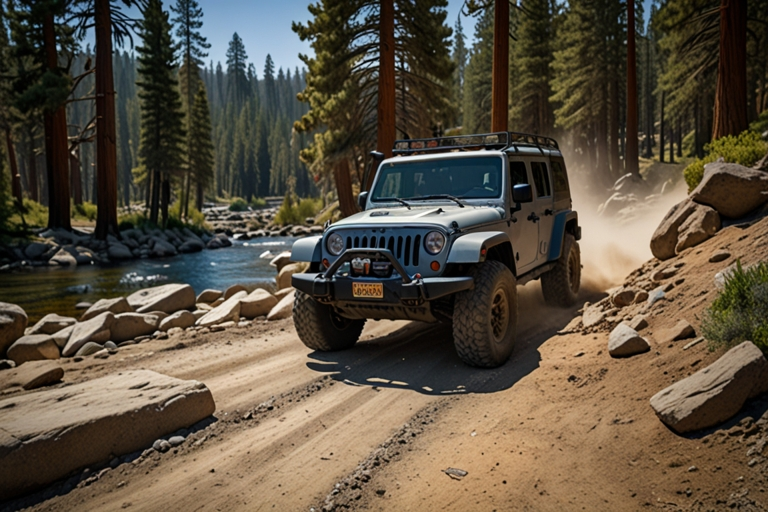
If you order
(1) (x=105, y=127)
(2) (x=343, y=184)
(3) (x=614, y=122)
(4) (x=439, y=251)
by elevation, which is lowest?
(4) (x=439, y=251)

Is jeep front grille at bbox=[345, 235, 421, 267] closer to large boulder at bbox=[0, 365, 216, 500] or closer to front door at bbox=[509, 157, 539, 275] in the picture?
front door at bbox=[509, 157, 539, 275]

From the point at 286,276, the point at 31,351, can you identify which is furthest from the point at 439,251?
the point at 286,276

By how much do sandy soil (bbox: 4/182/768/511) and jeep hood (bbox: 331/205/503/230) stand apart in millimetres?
1600

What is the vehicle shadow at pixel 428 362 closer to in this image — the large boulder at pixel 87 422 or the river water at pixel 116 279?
the large boulder at pixel 87 422

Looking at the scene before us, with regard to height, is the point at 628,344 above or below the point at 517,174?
below

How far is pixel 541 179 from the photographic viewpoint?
8867 millimetres

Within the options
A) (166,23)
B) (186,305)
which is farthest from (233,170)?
(186,305)

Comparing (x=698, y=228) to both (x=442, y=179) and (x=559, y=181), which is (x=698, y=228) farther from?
(x=442, y=179)

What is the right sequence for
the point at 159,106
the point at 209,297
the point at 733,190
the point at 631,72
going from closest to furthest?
the point at 733,190 → the point at 209,297 → the point at 631,72 → the point at 159,106

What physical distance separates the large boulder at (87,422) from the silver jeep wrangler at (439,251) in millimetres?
1844

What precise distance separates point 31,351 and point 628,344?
813cm

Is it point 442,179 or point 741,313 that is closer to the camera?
point 741,313

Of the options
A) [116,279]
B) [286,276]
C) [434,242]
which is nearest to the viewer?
[434,242]

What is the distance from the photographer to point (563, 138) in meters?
48.3
